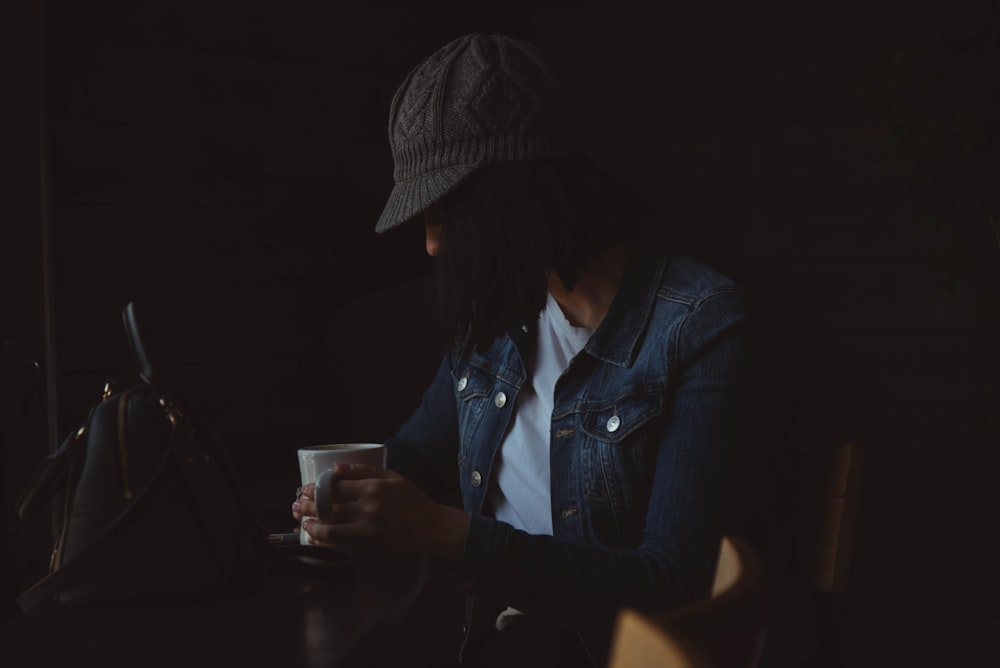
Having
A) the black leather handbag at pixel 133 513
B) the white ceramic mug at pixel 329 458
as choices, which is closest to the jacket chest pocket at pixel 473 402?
the white ceramic mug at pixel 329 458

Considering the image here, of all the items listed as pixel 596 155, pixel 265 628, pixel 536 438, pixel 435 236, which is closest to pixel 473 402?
pixel 536 438

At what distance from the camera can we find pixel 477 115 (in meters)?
1.18

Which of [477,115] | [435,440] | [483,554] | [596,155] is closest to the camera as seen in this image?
[483,554]

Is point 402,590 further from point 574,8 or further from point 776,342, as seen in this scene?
point 574,8

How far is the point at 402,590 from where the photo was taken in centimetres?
107

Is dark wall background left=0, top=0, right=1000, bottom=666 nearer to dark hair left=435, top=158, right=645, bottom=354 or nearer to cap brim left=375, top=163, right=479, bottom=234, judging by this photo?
dark hair left=435, top=158, right=645, bottom=354

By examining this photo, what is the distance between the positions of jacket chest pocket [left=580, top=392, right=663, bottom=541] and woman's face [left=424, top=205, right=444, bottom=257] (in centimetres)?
28

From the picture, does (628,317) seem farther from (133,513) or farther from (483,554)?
(133,513)

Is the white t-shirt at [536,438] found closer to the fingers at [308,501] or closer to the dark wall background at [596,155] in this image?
the fingers at [308,501]

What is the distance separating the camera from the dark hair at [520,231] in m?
1.22

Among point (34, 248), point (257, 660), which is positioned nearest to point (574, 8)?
point (34, 248)

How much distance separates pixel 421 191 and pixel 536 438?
14.1 inches

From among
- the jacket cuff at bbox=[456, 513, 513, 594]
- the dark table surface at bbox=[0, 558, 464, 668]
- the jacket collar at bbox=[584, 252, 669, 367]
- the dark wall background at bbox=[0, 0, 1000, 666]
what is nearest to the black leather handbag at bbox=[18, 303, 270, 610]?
the dark table surface at bbox=[0, 558, 464, 668]

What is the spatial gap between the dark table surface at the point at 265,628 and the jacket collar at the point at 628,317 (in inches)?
13.4
